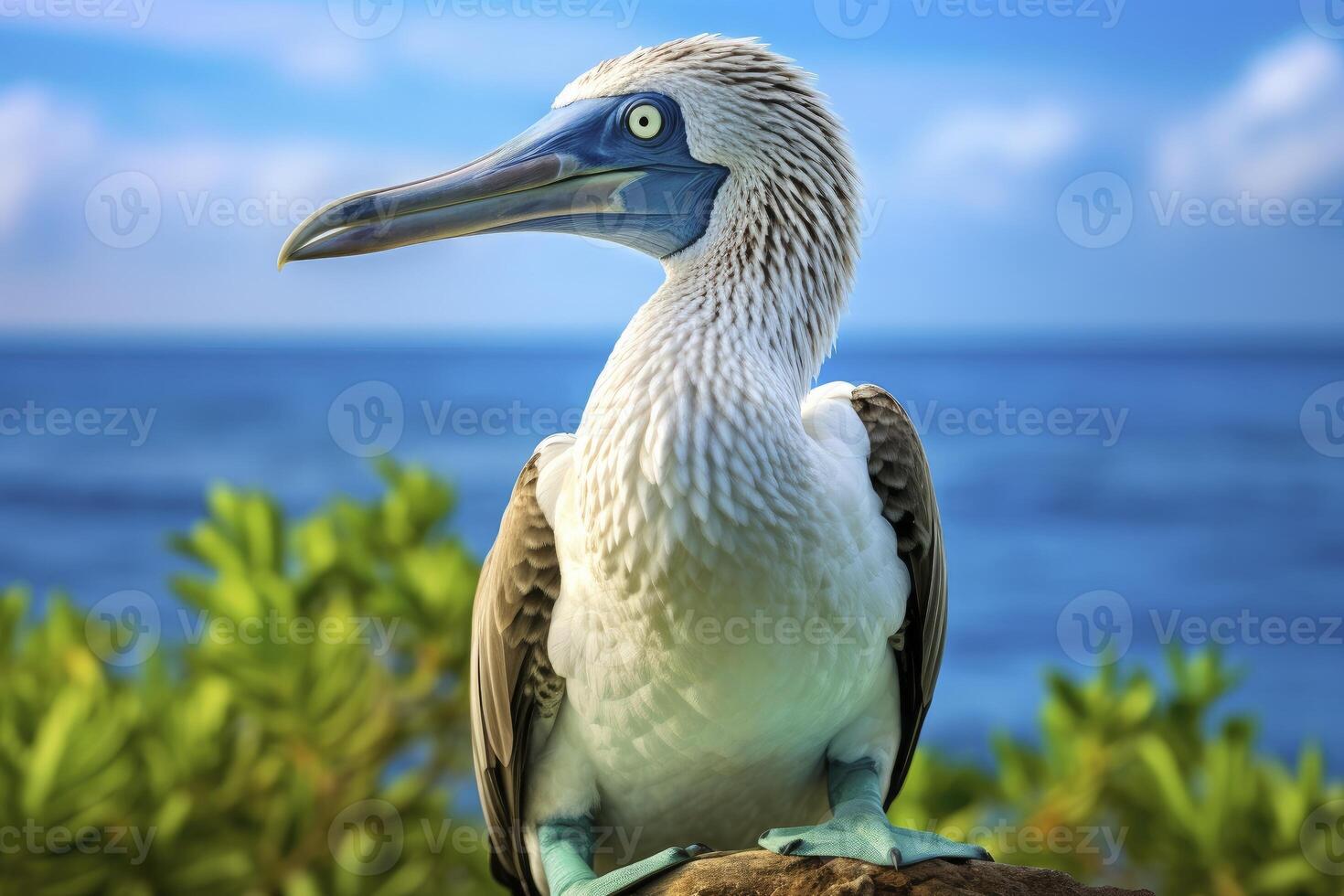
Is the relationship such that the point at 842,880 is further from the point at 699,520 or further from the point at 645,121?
the point at 645,121

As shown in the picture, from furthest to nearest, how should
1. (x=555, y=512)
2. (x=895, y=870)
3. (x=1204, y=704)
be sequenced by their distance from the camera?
1. (x=1204, y=704)
2. (x=555, y=512)
3. (x=895, y=870)

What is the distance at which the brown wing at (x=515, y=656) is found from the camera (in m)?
1.89

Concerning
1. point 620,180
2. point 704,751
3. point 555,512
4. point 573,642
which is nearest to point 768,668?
point 704,751

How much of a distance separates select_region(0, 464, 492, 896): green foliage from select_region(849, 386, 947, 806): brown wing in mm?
1698

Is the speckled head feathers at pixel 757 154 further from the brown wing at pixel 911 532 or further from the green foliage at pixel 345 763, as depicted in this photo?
the green foliage at pixel 345 763

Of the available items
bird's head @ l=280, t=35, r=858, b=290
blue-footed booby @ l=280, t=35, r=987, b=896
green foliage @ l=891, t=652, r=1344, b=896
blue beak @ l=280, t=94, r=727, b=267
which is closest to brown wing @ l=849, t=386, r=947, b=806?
blue-footed booby @ l=280, t=35, r=987, b=896

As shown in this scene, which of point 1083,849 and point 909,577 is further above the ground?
point 909,577

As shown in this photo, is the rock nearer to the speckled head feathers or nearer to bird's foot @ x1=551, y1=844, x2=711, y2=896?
bird's foot @ x1=551, y1=844, x2=711, y2=896

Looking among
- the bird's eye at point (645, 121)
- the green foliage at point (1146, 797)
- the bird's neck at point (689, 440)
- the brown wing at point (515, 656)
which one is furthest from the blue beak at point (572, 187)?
the green foliage at point (1146, 797)

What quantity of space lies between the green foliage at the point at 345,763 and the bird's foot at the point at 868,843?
5.20ft

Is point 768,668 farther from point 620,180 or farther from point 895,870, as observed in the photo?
point 620,180

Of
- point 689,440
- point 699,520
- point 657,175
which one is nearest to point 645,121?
point 657,175

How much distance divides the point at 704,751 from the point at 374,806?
6.05ft

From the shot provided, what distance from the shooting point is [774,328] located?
1821 mm
